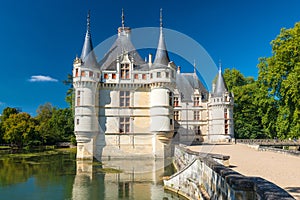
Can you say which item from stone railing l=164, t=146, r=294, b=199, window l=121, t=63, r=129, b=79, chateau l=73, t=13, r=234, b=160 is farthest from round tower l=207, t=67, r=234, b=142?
stone railing l=164, t=146, r=294, b=199

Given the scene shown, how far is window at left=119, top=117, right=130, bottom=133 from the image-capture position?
68.8 feet

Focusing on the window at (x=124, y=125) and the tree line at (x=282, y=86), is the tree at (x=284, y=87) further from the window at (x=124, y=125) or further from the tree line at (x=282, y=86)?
the window at (x=124, y=125)

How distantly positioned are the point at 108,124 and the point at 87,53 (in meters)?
5.77

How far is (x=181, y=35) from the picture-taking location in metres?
15.8

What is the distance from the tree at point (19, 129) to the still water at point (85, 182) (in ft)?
56.9

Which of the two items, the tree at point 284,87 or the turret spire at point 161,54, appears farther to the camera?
the turret spire at point 161,54

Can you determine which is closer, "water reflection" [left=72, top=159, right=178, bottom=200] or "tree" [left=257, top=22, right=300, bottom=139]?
"water reflection" [left=72, top=159, right=178, bottom=200]

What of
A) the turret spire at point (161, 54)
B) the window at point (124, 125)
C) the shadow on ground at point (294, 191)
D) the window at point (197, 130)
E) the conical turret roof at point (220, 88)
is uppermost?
the turret spire at point (161, 54)

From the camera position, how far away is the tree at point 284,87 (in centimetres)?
1671

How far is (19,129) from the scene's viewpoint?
3369cm

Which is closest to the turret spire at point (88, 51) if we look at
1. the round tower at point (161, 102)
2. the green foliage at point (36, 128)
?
the round tower at point (161, 102)

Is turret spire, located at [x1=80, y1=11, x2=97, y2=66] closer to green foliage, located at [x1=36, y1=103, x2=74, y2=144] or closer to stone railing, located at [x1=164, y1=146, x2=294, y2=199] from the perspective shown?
stone railing, located at [x1=164, y1=146, x2=294, y2=199]

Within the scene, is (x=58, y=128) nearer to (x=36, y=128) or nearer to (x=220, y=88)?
(x=36, y=128)

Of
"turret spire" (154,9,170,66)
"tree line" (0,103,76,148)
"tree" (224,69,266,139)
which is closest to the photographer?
"turret spire" (154,9,170,66)
